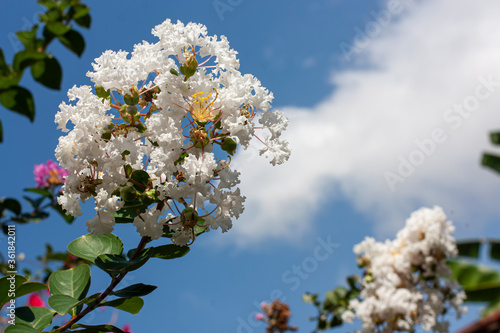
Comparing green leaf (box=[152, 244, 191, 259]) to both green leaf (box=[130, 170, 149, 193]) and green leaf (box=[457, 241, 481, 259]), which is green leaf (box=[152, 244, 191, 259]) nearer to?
green leaf (box=[130, 170, 149, 193])

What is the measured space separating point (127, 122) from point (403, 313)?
38.2 inches

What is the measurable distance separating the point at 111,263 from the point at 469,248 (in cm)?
102

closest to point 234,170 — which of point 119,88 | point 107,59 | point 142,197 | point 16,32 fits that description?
point 142,197

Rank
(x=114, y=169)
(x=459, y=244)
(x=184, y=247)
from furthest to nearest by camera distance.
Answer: (x=184, y=247) → (x=114, y=169) → (x=459, y=244)

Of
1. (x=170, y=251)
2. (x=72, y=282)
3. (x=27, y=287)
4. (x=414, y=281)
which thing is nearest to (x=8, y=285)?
(x=27, y=287)

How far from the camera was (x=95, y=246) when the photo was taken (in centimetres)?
149

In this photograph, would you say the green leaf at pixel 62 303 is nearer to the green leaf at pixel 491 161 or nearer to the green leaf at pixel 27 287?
the green leaf at pixel 27 287

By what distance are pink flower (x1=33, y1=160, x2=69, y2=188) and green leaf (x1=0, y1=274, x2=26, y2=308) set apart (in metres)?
2.21

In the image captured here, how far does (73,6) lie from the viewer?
2.79 feet

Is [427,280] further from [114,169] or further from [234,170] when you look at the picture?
[114,169]

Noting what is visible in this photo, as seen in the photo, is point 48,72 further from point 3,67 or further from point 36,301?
point 36,301

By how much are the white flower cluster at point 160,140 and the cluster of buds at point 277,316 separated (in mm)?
1689

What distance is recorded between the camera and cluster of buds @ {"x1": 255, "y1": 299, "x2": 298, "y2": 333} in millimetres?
2850

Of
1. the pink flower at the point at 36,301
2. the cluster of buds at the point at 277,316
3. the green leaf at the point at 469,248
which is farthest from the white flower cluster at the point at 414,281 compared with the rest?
the pink flower at the point at 36,301
